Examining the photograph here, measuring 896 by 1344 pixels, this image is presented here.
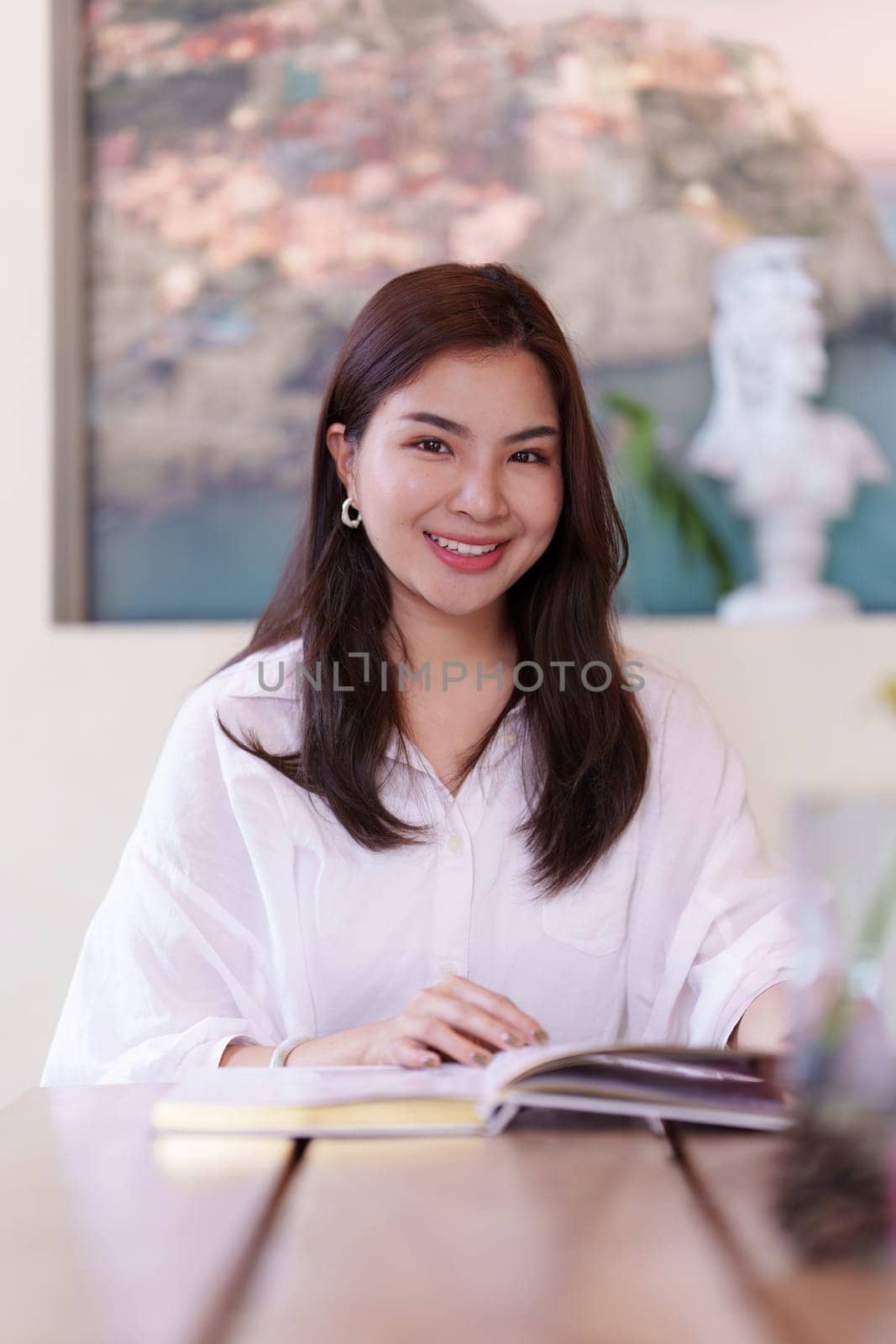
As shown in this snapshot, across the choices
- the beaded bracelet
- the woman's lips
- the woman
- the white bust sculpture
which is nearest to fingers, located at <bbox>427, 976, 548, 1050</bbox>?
the beaded bracelet

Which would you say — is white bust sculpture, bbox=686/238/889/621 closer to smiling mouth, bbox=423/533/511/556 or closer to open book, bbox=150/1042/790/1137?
smiling mouth, bbox=423/533/511/556

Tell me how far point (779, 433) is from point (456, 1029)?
5.34 ft

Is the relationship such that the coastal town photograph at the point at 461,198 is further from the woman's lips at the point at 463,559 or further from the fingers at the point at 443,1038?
the fingers at the point at 443,1038

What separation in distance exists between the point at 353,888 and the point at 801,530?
127 cm

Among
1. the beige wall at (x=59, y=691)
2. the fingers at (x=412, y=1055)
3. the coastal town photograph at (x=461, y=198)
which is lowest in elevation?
the fingers at (x=412, y=1055)

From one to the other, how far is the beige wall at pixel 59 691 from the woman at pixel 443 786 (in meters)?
0.70

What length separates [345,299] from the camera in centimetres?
251

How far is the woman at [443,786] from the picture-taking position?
147cm

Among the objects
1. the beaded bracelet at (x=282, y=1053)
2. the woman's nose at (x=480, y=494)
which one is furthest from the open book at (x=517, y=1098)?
the woman's nose at (x=480, y=494)

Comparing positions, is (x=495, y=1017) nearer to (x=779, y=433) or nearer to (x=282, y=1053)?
(x=282, y=1053)

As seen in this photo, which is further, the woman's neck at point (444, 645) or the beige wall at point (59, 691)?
the beige wall at point (59, 691)

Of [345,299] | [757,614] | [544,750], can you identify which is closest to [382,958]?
[544,750]

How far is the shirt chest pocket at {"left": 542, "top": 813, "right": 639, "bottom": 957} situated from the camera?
153 cm

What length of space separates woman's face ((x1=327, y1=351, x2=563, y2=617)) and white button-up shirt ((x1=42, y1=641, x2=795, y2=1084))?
20 centimetres
